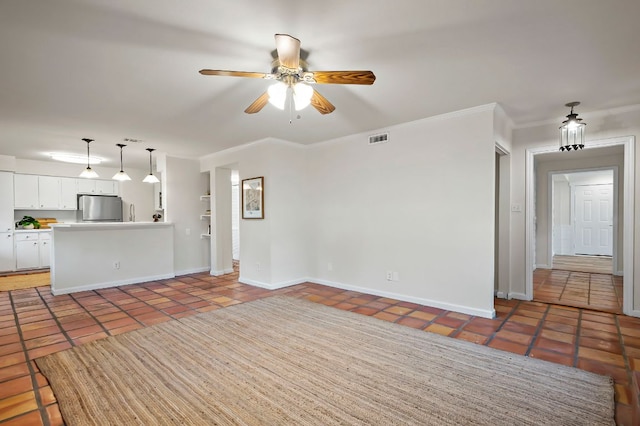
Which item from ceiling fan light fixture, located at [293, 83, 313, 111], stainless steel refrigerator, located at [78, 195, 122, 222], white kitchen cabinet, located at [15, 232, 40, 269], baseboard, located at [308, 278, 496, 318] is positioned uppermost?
ceiling fan light fixture, located at [293, 83, 313, 111]

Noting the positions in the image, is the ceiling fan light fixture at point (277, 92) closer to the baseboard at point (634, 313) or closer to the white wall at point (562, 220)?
the baseboard at point (634, 313)

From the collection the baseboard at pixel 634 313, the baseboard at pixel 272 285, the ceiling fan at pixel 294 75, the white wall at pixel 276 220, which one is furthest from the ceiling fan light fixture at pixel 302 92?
the baseboard at pixel 634 313

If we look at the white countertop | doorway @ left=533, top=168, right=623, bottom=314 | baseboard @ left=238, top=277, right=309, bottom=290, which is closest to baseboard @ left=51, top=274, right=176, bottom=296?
the white countertop

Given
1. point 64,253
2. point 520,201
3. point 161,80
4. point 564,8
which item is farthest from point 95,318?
point 520,201

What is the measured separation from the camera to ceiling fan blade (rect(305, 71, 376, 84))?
200cm

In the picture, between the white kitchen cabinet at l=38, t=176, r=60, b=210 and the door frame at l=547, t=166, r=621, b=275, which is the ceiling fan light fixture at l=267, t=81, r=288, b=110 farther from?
the white kitchen cabinet at l=38, t=176, r=60, b=210

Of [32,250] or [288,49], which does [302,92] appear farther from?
[32,250]

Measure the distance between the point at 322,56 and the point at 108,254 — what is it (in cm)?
512

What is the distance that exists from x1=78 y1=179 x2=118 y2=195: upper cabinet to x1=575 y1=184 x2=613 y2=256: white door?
41.1ft

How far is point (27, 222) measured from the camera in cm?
665

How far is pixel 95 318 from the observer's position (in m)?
3.59

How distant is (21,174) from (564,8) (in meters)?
9.27

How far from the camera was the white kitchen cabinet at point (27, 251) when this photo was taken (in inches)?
253

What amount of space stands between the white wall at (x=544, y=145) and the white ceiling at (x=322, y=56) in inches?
9.2
